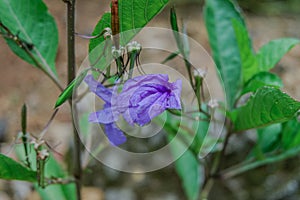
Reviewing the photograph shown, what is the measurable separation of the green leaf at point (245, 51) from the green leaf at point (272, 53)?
1.3 inches

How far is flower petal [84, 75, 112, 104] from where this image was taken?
756 millimetres

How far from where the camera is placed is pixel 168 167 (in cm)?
146

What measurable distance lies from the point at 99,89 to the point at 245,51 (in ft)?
1.13

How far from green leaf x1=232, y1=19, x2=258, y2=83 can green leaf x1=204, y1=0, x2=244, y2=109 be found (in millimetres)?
30

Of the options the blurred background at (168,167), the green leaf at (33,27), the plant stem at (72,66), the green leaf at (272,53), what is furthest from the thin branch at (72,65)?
the green leaf at (272,53)

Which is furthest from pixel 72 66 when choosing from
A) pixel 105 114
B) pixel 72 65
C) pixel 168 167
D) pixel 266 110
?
pixel 168 167

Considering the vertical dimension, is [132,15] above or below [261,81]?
above

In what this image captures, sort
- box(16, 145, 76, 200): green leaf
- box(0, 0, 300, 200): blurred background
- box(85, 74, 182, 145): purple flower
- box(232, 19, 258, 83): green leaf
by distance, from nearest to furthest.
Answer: box(85, 74, 182, 145): purple flower
box(232, 19, 258, 83): green leaf
box(16, 145, 76, 200): green leaf
box(0, 0, 300, 200): blurred background

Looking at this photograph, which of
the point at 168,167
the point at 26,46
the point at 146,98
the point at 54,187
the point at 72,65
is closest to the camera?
the point at 146,98

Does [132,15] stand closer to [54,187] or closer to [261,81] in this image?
[261,81]

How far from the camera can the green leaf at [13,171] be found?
84 centimetres

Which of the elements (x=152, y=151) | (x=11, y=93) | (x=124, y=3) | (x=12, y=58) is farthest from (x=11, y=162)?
(x=12, y=58)

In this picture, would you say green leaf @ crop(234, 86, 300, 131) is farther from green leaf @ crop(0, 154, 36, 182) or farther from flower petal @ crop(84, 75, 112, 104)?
green leaf @ crop(0, 154, 36, 182)

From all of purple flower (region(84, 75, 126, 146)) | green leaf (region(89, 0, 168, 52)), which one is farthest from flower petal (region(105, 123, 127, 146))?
green leaf (region(89, 0, 168, 52))
